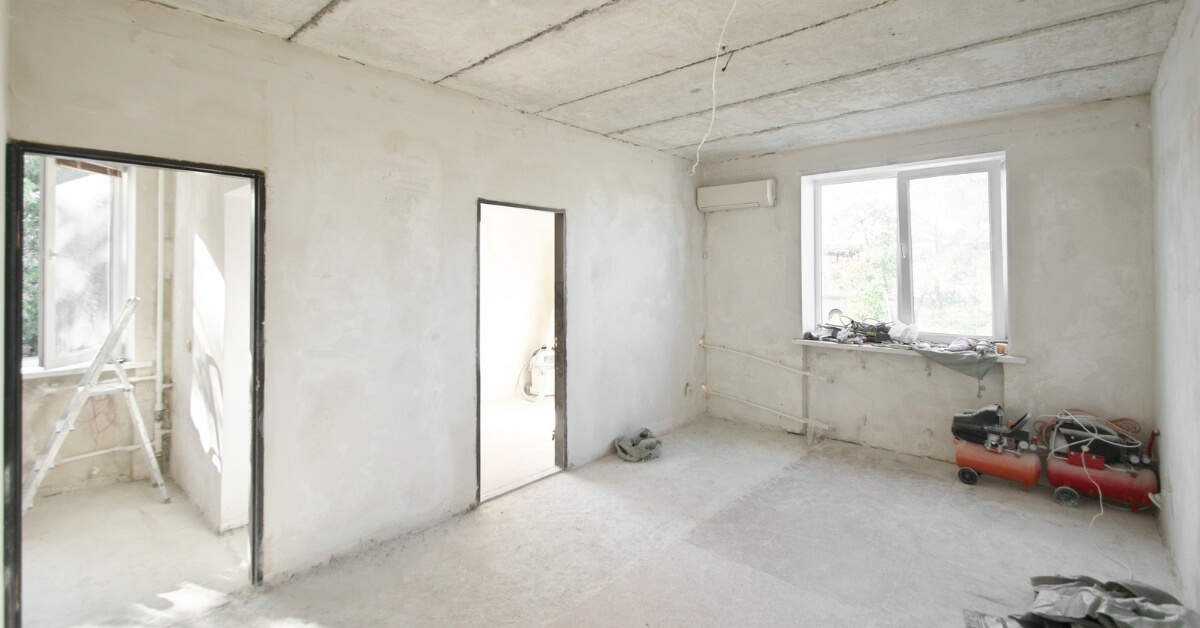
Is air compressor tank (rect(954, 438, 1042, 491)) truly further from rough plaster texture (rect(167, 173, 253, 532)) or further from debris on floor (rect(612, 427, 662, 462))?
rough plaster texture (rect(167, 173, 253, 532))

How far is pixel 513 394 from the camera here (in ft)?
21.8

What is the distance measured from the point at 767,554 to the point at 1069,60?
2.98 meters

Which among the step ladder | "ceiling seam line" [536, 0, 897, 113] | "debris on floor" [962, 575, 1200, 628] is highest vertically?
"ceiling seam line" [536, 0, 897, 113]

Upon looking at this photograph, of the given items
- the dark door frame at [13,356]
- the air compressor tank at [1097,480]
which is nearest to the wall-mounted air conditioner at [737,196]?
the air compressor tank at [1097,480]

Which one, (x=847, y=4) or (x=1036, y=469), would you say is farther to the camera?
(x=1036, y=469)

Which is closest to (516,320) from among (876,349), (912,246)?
(876,349)

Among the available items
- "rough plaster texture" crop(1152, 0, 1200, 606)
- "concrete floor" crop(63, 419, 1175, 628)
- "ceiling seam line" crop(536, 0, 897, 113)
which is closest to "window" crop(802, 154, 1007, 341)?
"rough plaster texture" crop(1152, 0, 1200, 606)

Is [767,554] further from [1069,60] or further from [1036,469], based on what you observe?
[1069,60]

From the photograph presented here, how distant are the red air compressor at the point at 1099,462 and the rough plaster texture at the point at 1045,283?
0.25 m

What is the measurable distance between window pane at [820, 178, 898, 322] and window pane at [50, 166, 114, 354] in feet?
18.5

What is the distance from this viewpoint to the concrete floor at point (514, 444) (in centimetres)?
382

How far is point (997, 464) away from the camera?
3.51 meters

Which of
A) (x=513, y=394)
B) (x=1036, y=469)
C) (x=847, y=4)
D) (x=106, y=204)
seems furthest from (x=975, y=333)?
(x=106, y=204)

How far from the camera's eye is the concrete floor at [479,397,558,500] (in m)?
3.82
